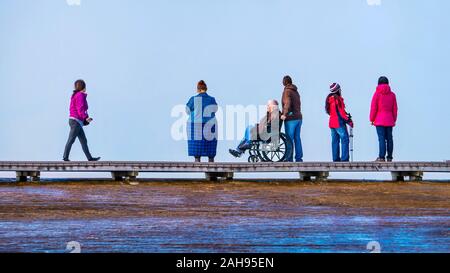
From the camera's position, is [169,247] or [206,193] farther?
[206,193]

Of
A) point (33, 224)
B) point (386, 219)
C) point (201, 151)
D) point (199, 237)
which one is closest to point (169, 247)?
point (199, 237)

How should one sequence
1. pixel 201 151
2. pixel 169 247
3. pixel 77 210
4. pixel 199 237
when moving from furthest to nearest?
1. pixel 201 151
2. pixel 77 210
3. pixel 199 237
4. pixel 169 247

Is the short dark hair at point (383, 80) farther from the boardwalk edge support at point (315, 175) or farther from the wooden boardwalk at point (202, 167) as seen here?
the boardwalk edge support at point (315, 175)

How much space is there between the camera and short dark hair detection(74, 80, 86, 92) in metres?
23.7

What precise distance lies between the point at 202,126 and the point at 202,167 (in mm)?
1185

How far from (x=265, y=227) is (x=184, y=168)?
28.6 ft

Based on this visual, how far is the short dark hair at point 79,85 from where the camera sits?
23655 mm

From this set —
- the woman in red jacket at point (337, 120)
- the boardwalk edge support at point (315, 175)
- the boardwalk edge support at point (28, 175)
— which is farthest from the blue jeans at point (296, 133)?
the boardwalk edge support at point (28, 175)

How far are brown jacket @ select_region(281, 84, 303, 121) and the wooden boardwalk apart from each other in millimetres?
1258

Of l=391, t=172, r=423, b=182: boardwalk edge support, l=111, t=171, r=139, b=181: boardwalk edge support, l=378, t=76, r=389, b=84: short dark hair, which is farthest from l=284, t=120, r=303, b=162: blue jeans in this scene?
l=111, t=171, r=139, b=181: boardwalk edge support

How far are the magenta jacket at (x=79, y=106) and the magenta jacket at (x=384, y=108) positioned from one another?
6.09 m
